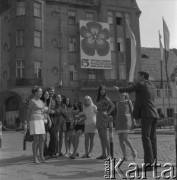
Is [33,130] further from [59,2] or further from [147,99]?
[59,2]

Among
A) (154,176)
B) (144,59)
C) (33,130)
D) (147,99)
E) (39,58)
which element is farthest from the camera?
(144,59)

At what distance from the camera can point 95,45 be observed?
137ft

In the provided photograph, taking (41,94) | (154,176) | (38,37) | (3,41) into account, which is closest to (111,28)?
(38,37)

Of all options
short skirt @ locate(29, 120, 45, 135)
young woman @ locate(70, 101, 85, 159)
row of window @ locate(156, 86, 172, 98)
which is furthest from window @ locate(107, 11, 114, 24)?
short skirt @ locate(29, 120, 45, 135)

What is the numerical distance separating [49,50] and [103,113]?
32601 mm

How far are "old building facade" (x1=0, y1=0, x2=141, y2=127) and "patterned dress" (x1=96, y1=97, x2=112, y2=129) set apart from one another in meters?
30.2

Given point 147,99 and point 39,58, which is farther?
point 39,58

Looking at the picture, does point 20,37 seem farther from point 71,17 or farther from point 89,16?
point 89,16

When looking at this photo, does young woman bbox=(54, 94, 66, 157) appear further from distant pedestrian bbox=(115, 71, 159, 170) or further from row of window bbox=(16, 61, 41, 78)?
row of window bbox=(16, 61, 41, 78)

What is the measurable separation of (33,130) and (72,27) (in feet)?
115

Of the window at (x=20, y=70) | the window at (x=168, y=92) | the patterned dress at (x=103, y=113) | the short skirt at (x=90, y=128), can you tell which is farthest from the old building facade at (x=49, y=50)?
the patterned dress at (x=103, y=113)

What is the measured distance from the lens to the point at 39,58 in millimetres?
40844

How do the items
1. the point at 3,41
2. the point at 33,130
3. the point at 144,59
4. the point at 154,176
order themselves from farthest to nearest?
the point at 144,59 → the point at 3,41 → the point at 33,130 → the point at 154,176

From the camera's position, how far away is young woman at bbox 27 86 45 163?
370 inches
